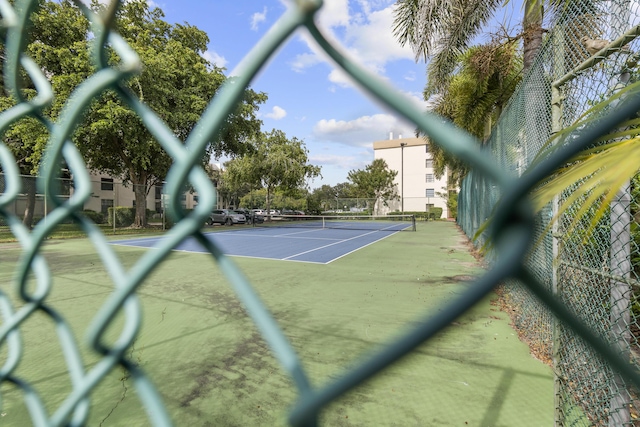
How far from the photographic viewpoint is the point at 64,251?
10664mm

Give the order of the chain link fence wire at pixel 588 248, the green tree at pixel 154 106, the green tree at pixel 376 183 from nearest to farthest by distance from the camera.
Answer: the chain link fence wire at pixel 588 248 → the green tree at pixel 154 106 → the green tree at pixel 376 183

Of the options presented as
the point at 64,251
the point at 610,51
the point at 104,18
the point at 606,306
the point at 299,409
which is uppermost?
the point at 610,51

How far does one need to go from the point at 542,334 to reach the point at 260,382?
2.51 metres

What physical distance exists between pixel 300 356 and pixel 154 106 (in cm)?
1481

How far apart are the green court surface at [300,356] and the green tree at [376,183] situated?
3416cm

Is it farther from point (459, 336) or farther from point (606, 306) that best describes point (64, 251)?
point (606, 306)

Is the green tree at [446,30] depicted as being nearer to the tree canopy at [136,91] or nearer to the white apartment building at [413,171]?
the tree canopy at [136,91]

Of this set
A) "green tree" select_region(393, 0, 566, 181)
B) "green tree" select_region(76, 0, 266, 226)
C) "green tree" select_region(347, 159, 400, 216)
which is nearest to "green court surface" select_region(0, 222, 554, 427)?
"green tree" select_region(393, 0, 566, 181)

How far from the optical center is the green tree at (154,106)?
48.6 ft

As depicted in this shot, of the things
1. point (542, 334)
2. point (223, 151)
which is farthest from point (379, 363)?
point (223, 151)

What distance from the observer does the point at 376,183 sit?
39.9 metres

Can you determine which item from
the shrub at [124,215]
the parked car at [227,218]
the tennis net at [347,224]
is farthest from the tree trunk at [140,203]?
the tennis net at [347,224]

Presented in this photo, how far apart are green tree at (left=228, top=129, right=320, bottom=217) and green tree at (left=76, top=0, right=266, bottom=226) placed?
499 centimetres

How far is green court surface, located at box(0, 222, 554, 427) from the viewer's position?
239 cm
